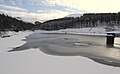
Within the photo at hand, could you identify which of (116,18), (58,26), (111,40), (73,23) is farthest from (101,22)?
(111,40)

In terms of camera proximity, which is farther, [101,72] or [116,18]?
[116,18]

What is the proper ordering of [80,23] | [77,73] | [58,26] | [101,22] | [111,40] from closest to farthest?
[77,73] → [111,40] → [101,22] → [80,23] → [58,26]

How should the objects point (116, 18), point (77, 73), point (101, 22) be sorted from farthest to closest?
point (101, 22)
point (116, 18)
point (77, 73)

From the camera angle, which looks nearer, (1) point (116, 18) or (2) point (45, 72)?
(2) point (45, 72)

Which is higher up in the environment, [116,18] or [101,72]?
[116,18]

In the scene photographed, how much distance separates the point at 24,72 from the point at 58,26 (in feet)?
490

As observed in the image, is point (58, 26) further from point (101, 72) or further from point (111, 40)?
point (101, 72)

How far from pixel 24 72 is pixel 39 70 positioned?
1152mm

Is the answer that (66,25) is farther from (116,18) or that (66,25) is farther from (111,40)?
(111,40)

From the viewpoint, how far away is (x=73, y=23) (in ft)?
490

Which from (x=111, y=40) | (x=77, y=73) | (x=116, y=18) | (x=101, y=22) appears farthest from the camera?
(x=101, y=22)

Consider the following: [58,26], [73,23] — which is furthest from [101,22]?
[58,26]

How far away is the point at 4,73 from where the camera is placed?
35.0 ft

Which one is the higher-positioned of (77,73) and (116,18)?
(116,18)
